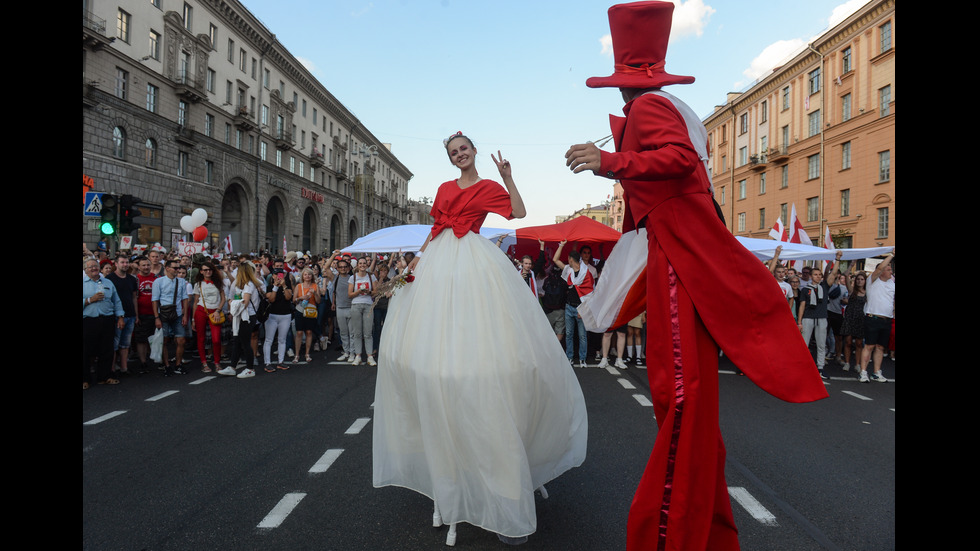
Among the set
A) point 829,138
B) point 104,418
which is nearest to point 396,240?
point 104,418

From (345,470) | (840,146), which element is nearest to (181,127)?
(345,470)

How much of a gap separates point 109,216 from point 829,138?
120 ft

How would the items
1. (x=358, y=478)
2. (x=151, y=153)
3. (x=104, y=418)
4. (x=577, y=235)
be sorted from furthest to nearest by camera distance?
(x=151, y=153) < (x=577, y=235) < (x=104, y=418) < (x=358, y=478)

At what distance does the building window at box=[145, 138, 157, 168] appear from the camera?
26.2 m

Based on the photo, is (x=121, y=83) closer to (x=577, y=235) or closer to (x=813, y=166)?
(x=577, y=235)

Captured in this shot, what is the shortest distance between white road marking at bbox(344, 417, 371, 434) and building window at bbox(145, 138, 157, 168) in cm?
2647

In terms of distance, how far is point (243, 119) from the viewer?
1419 inches

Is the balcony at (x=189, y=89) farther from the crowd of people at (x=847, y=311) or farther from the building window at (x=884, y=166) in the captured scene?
the building window at (x=884, y=166)

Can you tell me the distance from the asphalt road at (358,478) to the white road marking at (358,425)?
38 mm

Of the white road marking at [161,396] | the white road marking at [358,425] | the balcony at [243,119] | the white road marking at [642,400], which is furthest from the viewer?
the balcony at [243,119]

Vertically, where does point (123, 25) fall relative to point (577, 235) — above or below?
above

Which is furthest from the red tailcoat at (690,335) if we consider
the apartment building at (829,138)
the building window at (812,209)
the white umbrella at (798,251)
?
the building window at (812,209)

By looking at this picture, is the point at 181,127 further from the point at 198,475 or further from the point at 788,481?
the point at 788,481

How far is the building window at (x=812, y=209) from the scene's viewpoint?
33.9 meters
